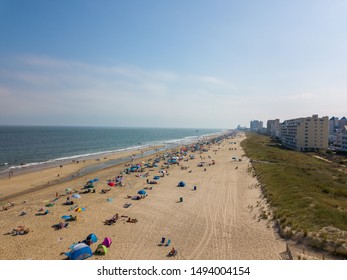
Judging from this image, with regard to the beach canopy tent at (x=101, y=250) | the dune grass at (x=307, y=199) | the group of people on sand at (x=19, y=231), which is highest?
the dune grass at (x=307, y=199)

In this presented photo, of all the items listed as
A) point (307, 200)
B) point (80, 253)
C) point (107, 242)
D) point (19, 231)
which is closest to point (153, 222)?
point (107, 242)

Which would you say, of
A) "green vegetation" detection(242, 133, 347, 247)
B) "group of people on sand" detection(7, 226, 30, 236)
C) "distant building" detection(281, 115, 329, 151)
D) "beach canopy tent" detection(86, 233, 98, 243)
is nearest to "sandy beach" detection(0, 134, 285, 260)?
"beach canopy tent" detection(86, 233, 98, 243)

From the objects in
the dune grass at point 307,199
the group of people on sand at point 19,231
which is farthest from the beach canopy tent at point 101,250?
the dune grass at point 307,199

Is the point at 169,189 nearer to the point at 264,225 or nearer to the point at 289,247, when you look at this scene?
the point at 264,225

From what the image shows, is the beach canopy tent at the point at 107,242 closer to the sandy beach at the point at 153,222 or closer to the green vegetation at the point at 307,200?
the sandy beach at the point at 153,222

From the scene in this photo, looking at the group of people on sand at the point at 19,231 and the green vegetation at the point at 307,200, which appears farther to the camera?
the group of people on sand at the point at 19,231

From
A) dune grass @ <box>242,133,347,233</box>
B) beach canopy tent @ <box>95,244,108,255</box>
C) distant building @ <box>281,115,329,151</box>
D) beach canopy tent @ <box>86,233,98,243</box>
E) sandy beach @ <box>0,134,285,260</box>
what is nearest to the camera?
beach canopy tent @ <box>95,244,108,255</box>

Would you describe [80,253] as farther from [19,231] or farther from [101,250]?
[19,231]

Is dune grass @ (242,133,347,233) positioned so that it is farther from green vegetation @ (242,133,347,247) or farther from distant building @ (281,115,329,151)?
distant building @ (281,115,329,151)
